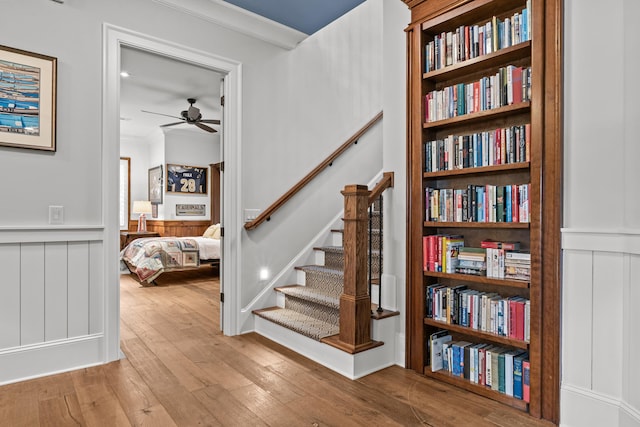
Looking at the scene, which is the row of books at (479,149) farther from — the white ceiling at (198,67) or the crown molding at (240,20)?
the crown molding at (240,20)

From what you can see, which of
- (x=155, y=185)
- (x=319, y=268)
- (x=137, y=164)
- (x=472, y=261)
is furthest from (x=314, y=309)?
(x=137, y=164)

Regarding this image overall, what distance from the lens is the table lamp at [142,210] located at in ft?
24.5

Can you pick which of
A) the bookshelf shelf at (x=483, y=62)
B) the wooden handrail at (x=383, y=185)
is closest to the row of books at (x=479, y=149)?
the wooden handrail at (x=383, y=185)

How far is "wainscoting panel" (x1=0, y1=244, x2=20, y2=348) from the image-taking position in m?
2.26

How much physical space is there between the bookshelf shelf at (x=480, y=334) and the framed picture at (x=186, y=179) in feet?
21.8

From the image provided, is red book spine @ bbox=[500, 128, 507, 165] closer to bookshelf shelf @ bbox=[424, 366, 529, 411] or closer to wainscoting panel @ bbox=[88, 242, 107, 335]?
bookshelf shelf @ bbox=[424, 366, 529, 411]

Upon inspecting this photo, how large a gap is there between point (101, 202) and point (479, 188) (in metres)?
2.48

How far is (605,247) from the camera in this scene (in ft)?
5.52

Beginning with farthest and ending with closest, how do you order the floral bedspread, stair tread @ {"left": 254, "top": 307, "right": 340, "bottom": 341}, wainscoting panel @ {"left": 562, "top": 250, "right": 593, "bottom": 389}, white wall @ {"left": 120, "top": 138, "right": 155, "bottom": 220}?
white wall @ {"left": 120, "top": 138, "right": 155, "bottom": 220} → the floral bedspread → stair tread @ {"left": 254, "top": 307, "right": 340, "bottom": 341} → wainscoting panel @ {"left": 562, "top": 250, "right": 593, "bottom": 389}

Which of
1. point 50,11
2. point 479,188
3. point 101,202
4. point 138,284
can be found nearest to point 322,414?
point 479,188

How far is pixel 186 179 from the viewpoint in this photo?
7934 millimetres

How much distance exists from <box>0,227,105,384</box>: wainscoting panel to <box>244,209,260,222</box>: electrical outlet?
3.76 ft

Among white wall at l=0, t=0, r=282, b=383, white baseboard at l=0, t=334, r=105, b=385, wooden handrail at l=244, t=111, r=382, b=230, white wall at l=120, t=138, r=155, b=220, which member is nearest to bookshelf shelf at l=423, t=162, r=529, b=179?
wooden handrail at l=244, t=111, r=382, b=230

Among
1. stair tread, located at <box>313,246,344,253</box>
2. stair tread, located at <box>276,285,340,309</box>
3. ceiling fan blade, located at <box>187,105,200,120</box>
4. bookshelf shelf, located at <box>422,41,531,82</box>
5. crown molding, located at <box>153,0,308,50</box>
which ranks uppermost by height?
crown molding, located at <box>153,0,308,50</box>
